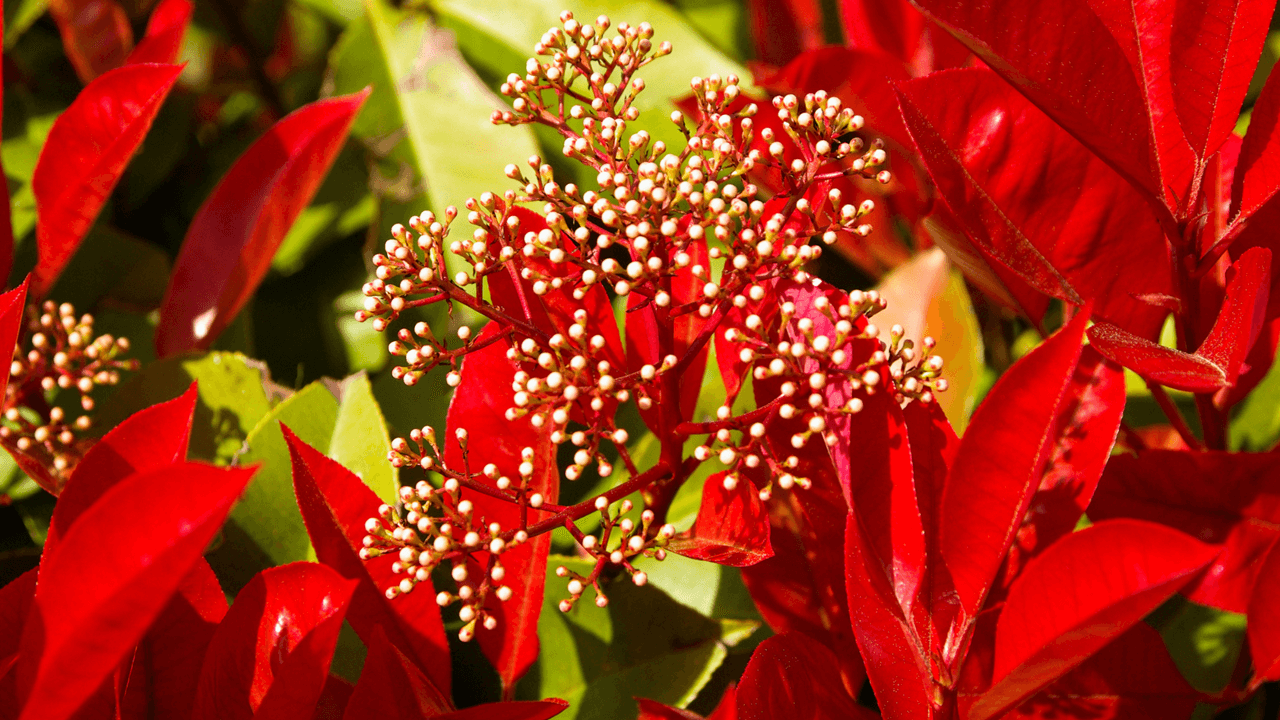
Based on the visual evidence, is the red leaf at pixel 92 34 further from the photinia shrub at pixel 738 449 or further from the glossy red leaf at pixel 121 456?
the glossy red leaf at pixel 121 456

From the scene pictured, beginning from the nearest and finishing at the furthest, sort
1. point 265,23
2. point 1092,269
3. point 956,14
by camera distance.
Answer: point 956,14 < point 1092,269 < point 265,23

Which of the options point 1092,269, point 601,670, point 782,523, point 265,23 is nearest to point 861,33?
point 1092,269

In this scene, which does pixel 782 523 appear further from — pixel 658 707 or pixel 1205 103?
pixel 1205 103

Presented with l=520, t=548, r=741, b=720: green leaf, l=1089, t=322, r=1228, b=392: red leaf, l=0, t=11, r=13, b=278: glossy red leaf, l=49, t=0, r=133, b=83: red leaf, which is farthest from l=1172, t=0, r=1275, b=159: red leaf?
l=49, t=0, r=133, b=83: red leaf

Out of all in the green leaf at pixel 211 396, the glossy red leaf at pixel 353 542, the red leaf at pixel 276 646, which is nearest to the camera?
the red leaf at pixel 276 646

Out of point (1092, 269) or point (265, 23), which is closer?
point (1092, 269)

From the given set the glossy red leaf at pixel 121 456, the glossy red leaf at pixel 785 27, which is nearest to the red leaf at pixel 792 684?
the glossy red leaf at pixel 121 456
